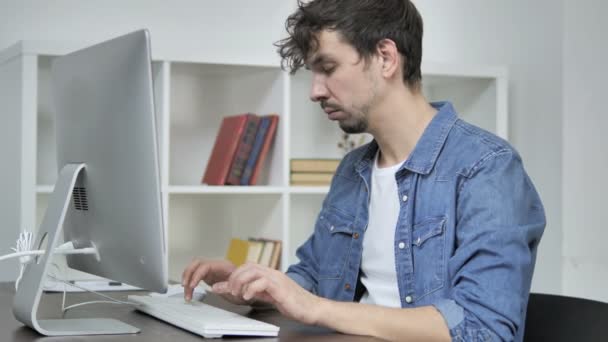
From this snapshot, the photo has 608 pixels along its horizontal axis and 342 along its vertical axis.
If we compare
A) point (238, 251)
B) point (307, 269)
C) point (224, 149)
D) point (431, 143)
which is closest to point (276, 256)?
point (238, 251)

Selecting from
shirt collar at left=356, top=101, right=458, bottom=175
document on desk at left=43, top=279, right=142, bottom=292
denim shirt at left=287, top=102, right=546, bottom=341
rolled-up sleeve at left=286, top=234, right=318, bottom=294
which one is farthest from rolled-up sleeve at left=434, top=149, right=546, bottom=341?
document on desk at left=43, top=279, right=142, bottom=292

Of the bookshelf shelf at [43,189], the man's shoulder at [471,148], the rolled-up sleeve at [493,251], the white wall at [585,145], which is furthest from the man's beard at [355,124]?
the white wall at [585,145]

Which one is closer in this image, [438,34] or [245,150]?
[245,150]

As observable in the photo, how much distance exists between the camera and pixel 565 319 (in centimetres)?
158

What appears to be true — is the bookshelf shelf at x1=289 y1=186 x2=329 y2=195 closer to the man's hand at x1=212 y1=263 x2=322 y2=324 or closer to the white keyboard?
the white keyboard

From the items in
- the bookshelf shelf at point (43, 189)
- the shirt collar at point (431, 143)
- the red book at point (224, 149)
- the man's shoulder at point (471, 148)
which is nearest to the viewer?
the man's shoulder at point (471, 148)

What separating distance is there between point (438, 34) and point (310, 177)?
3.40 feet

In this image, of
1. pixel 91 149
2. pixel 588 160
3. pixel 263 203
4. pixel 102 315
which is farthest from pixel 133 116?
pixel 588 160

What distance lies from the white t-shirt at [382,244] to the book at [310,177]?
128cm

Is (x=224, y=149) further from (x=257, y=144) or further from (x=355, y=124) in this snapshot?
(x=355, y=124)

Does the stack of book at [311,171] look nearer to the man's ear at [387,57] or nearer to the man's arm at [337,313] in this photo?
the man's ear at [387,57]

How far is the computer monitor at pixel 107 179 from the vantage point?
140 cm

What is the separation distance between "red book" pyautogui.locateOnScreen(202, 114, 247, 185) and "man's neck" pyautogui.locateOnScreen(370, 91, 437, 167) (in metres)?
1.29

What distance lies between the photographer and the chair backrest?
1509 millimetres
